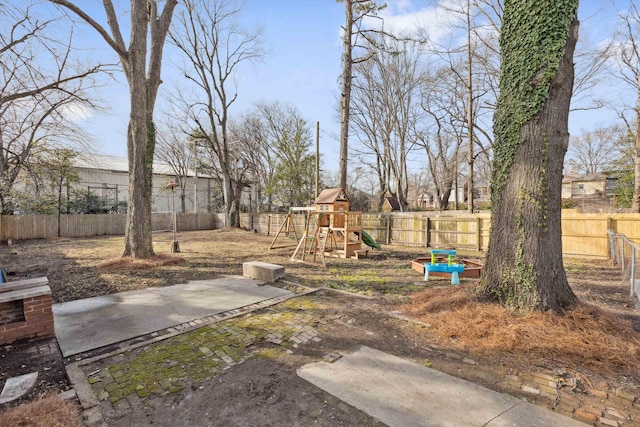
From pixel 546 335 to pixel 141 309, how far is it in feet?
18.1

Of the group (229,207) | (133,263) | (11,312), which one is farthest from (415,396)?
(229,207)

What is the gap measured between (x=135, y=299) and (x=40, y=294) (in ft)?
5.67

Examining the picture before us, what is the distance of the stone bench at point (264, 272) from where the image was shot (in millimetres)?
6770

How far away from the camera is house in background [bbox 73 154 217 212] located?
23688 mm

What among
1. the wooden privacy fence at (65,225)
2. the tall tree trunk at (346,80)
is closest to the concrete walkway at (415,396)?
the tall tree trunk at (346,80)

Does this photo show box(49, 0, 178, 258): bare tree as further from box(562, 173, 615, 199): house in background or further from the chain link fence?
box(562, 173, 615, 199): house in background

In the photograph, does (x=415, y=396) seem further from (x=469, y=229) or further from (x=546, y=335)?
(x=469, y=229)

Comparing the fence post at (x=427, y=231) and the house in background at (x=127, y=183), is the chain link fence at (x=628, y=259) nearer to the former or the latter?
the fence post at (x=427, y=231)

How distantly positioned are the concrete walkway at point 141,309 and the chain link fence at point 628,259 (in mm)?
6307

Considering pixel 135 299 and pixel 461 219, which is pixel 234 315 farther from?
pixel 461 219

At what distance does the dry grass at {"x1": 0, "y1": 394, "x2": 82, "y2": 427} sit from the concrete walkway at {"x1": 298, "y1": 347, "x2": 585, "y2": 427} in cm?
179

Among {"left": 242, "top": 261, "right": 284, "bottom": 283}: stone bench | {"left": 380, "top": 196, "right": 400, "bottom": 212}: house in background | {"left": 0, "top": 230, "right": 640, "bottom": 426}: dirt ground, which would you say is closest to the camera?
{"left": 0, "top": 230, "right": 640, "bottom": 426}: dirt ground

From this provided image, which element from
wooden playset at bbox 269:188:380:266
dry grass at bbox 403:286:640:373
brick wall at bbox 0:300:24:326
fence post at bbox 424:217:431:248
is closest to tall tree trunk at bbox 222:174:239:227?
wooden playset at bbox 269:188:380:266

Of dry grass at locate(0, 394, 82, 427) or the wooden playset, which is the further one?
the wooden playset
